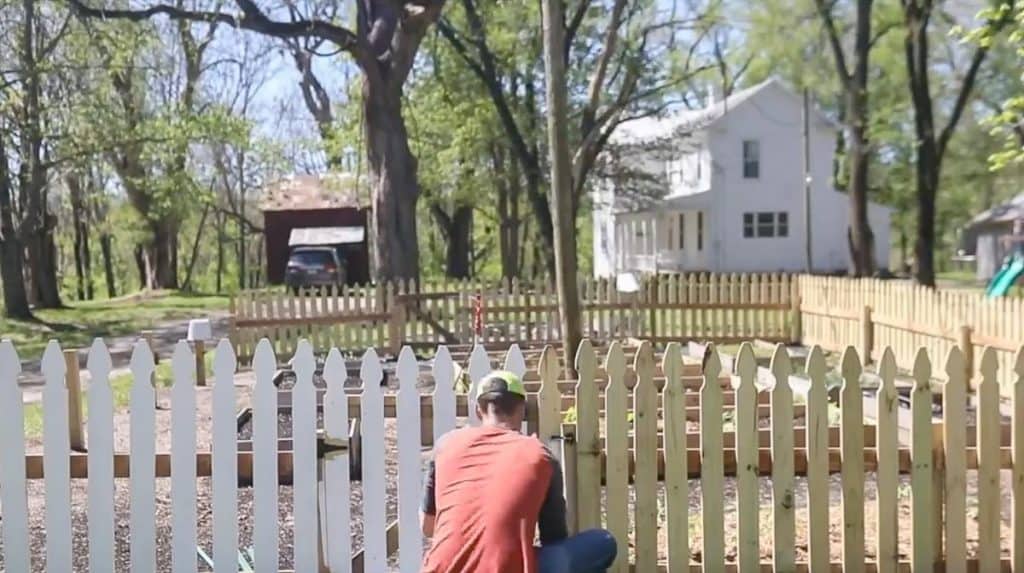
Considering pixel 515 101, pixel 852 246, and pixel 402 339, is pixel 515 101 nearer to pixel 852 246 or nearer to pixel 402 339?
pixel 852 246

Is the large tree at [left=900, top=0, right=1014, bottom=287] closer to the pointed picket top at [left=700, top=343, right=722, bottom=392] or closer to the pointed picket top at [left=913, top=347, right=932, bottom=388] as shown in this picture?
the pointed picket top at [left=913, top=347, right=932, bottom=388]

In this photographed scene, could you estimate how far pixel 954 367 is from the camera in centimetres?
508

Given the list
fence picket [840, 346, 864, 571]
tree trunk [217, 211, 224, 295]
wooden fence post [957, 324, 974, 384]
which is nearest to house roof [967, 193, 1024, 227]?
wooden fence post [957, 324, 974, 384]

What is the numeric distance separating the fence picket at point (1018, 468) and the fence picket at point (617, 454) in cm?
176

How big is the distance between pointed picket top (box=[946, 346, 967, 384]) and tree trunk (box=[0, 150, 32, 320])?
25996 millimetres

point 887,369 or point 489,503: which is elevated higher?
point 887,369

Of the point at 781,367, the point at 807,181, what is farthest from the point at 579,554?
the point at 807,181

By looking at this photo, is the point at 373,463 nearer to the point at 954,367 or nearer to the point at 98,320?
the point at 954,367

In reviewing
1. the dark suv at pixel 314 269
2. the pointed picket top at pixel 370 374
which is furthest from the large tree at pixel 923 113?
the pointed picket top at pixel 370 374

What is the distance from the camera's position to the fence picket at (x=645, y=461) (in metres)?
4.98

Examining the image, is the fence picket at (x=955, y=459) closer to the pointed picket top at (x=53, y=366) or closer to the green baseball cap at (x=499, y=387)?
the green baseball cap at (x=499, y=387)

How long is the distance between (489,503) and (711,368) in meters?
1.47

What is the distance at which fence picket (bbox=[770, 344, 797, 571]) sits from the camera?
4980mm

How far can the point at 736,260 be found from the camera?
4634 centimetres
